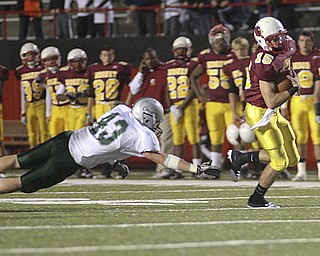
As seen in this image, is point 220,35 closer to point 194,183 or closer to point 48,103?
point 194,183

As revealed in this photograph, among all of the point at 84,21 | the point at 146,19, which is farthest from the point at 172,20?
the point at 84,21

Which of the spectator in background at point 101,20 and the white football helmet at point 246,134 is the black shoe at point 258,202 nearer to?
the white football helmet at point 246,134

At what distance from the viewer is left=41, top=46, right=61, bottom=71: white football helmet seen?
38.2 feet

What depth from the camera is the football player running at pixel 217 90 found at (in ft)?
35.3

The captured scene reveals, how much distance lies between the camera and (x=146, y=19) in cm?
1346

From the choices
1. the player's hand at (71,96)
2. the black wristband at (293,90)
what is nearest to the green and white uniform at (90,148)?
the black wristband at (293,90)

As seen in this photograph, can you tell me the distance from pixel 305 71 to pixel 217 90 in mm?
979

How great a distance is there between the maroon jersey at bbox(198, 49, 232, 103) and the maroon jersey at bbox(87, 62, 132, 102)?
3.13 feet

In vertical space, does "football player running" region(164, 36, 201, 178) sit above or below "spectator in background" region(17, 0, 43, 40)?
below

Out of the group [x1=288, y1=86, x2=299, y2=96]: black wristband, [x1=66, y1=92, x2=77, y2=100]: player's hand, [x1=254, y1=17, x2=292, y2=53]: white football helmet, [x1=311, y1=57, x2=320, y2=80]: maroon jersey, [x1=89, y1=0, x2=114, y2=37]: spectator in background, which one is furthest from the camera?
[x1=89, y1=0, x2=114, y2=37]: spectator in background

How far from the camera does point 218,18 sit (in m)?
13.1

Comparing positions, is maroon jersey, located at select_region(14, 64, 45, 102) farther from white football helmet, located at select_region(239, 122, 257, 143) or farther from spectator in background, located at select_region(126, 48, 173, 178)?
white football helmet, located at select_region(239, 122, 257, 143)

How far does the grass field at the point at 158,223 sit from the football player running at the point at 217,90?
200 cm

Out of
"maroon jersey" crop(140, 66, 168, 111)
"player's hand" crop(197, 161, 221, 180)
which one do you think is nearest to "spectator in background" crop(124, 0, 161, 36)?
"maroon jersey" crop(140, 66, 168, 111)
